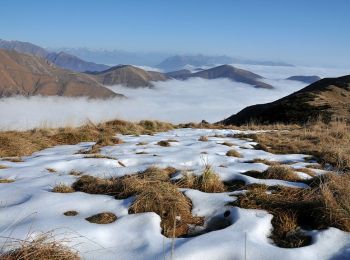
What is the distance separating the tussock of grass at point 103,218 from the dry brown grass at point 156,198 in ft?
1.03

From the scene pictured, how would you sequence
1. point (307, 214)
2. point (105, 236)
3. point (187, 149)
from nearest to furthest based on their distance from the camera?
point (105, 236), point (307, 214), point (187, 149)

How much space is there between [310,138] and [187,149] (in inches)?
221

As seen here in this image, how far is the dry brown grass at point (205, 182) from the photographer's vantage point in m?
7.04

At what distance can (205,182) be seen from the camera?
7.08 meters

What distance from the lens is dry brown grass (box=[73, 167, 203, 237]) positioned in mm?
5535

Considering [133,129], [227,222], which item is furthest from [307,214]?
[133,129]

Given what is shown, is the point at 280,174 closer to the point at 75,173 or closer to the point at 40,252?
the point at 75,173

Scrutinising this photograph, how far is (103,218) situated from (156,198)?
82 centimetres

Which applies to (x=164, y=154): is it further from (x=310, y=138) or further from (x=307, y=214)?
(x=310, y=138)

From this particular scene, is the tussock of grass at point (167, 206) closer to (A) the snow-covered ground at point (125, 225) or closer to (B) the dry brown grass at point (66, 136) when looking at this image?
(A) the snow-covered ground at point (125, 225)

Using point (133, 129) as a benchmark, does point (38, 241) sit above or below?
above

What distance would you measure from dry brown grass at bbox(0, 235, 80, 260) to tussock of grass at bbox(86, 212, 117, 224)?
115 centimetres

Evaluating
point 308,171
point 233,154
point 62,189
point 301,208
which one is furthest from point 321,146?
point 62,189

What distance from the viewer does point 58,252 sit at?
4.25 m
